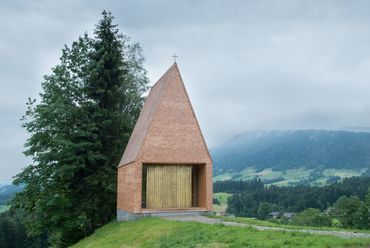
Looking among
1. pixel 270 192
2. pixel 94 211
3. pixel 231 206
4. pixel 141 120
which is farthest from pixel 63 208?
pixel 270 192

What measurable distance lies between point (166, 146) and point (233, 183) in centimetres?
15813

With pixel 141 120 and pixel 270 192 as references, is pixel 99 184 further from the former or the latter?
pixel 270 192

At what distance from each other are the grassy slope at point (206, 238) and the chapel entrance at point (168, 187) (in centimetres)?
393

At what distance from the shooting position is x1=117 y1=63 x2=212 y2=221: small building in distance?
26922 millimetres

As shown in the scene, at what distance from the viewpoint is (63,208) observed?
108 ft

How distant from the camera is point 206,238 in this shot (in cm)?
1527

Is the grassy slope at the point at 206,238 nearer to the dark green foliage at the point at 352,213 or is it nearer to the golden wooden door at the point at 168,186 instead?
the golden wooden door at the point at 168,186

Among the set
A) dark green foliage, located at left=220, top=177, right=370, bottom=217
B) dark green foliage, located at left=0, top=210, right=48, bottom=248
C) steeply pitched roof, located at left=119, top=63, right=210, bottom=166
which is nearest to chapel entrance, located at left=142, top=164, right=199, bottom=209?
steeply pitched roof, located at left=119, top=63, right=210, bottom=166

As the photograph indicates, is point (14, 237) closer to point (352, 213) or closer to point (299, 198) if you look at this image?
point (352, 213)

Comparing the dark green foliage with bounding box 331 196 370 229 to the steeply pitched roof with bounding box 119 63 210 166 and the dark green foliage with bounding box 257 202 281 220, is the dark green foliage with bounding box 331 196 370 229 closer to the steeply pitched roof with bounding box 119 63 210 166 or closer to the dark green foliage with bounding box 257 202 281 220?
the dark green foliage with bounding box 257 202 281 220

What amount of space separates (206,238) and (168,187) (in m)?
12.9

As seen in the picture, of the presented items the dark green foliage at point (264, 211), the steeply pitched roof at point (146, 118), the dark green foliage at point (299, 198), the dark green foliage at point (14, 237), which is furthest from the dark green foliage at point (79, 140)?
the dark green foliage at point (299, 198)

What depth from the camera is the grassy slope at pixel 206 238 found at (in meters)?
12.3

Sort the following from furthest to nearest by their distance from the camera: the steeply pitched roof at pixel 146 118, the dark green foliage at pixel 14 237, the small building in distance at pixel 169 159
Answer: the dark green foliage at pixel 14 237, the steeply pitched roof at pixel 146 118, the small building in distance at pixel 169 159
